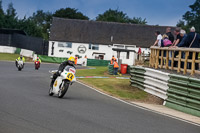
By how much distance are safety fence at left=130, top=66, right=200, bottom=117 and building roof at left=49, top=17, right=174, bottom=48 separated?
51.9 m

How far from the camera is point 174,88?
1441 centimetres

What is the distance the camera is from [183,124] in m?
A: 10.2

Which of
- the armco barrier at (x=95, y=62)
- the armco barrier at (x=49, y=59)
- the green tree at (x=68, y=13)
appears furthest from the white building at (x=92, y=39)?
the green tree at (x=68, y=13)

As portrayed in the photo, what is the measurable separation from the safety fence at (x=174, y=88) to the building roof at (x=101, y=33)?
2042 inches

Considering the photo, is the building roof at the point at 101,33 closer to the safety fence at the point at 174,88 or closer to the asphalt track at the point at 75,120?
the safety fence at the point at 174,88

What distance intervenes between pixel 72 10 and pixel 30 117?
9057cm

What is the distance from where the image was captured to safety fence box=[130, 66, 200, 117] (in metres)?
12.8

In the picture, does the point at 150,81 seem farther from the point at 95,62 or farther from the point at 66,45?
the point at 66,45

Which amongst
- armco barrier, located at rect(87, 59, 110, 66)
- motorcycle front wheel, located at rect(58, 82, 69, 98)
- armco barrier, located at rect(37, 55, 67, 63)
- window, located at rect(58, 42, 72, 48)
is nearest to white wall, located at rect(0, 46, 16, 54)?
window, located at rect(58, 42, 72, 48)

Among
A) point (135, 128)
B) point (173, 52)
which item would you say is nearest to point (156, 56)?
point (173, 52)

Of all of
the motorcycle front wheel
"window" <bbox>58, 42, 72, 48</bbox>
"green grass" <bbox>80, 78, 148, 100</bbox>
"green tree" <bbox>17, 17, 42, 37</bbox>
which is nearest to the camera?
the motorcycle front wheel

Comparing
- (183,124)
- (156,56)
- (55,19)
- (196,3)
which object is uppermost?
(196,3)

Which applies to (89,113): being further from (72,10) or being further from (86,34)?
(72,10)

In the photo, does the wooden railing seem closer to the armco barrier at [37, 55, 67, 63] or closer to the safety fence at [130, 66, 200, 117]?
the safety fence at [130, 66, 200, 117]
